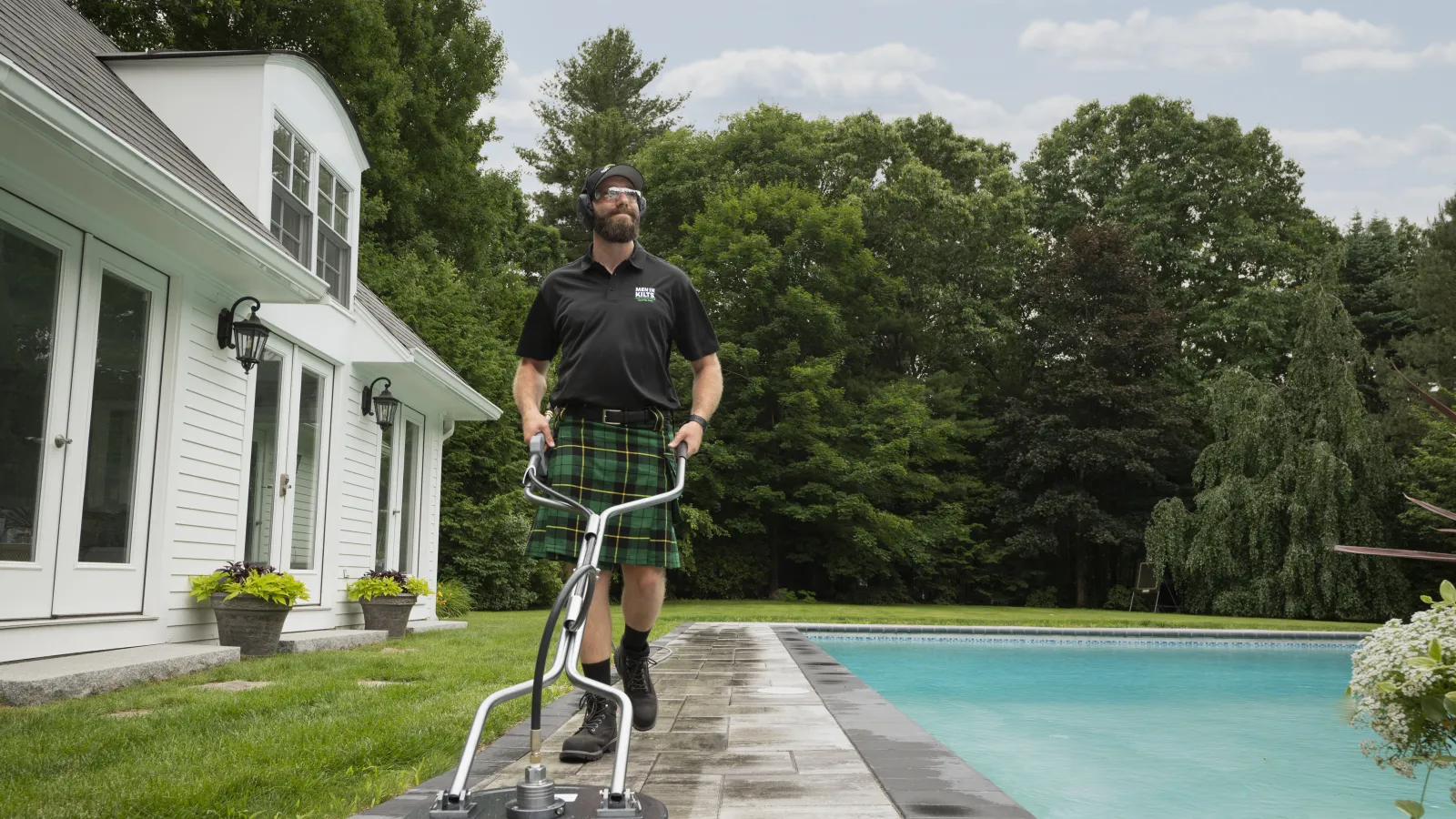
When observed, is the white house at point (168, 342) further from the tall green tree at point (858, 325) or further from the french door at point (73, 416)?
the tall green tree at point (858, 325)

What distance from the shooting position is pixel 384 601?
769 cm

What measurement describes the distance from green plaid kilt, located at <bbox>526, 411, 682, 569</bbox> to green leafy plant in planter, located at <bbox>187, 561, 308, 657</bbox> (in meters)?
3.25

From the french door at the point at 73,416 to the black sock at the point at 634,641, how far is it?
273cm

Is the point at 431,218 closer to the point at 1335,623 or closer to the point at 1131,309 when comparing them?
the point at 1131,309

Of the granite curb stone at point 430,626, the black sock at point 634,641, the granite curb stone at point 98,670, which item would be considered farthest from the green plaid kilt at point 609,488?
the granite curb stone at point 430,626

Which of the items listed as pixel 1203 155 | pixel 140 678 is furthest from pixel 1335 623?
pixel 140 678

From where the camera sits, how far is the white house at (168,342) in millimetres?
4270

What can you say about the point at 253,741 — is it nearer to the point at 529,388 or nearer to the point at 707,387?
the point at 529,388

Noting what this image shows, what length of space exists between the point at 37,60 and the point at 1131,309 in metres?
19.7

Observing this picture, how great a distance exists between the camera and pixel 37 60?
4.71 metres

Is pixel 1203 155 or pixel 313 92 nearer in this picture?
pixel 313 92

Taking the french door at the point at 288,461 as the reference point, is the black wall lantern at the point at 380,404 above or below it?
above

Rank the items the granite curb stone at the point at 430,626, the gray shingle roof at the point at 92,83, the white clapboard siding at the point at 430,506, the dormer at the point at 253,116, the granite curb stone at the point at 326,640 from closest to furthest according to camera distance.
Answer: the gray shingle roof at the point at 92,83
the granite curb stone at the point at 326,640
the dormer at the point at 253,116
the granite curb stone at the point at 430,626
the white clapboard siding at the point at 430,506

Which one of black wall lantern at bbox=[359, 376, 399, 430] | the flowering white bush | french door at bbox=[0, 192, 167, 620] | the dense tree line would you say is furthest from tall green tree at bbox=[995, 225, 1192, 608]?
the flowering white bush
